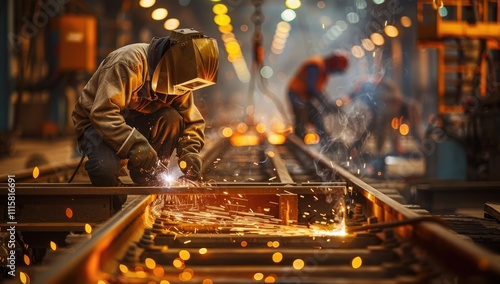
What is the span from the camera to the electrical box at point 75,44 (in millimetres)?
18844

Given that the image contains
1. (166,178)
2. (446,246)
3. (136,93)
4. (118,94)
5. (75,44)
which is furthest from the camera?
(75,44)

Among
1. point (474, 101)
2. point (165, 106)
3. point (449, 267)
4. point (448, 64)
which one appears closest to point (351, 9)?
point (448, 64)

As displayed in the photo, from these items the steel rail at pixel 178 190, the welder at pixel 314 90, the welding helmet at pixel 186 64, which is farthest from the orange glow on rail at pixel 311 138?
the welding helmet at pixel 186 64

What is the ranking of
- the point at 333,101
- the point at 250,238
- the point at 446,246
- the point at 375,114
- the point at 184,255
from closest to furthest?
the point at 446,246 < the point at 184,255 < the point at 250,238 < the point at 375,114 < the point at 333,101

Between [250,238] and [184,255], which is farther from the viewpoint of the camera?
[250,238]

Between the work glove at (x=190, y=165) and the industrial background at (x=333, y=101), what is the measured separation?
275mm

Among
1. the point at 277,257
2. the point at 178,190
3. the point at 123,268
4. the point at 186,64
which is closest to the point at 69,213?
the point at 178,190

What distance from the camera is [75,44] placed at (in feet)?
62.1

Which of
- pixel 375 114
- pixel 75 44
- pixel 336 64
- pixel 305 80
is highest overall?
pixel 75 44

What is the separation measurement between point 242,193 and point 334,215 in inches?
24.5

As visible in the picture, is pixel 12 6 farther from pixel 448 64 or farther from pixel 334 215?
pixel 334 215

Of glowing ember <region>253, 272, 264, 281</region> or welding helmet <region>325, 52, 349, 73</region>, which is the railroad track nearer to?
glowing ember <region>253, 272, 264, 281</region>

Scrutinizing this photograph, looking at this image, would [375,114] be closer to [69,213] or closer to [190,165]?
[190,165]

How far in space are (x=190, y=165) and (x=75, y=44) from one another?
14773 mm
